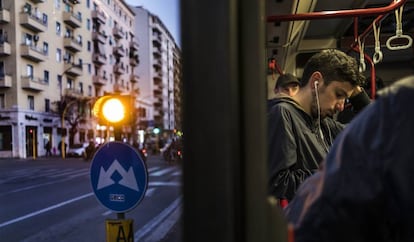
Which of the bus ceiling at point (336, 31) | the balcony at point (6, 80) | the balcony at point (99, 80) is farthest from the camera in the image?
the balcony at point (99, 80)

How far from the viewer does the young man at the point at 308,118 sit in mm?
1960

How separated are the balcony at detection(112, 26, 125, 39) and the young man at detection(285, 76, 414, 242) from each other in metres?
6.42

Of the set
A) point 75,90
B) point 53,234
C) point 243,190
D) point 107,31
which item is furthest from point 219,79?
point 75,90

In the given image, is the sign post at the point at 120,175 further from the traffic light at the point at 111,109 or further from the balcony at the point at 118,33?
the balcony at the point at 118,33

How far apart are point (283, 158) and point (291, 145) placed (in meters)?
0.10

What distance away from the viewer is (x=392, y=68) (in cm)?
457

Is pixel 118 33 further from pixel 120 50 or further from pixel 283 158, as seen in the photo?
pixel 283 158

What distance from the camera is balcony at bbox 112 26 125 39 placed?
7095 millimetres

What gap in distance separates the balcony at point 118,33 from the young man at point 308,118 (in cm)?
510

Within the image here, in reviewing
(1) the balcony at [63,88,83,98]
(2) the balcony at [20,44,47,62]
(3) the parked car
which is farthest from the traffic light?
(3) the parked car

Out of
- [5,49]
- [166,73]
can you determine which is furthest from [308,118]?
[5,49]

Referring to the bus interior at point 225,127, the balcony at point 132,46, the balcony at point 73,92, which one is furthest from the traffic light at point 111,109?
the balcony at point 73,92

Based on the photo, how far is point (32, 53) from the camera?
1548 centimetres

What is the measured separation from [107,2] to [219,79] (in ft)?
12.3
